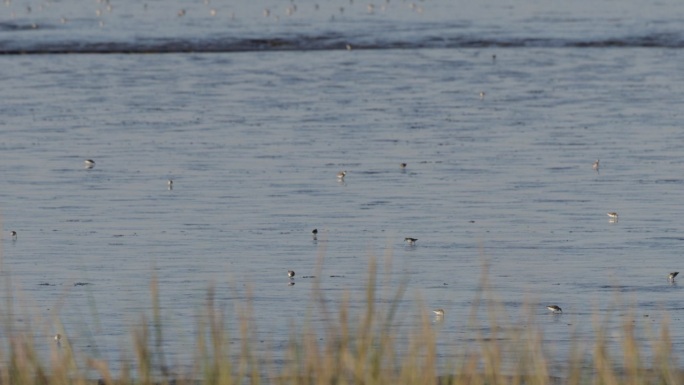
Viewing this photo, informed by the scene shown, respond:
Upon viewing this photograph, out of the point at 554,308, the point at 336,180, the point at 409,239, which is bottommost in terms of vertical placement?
the point at 554,308

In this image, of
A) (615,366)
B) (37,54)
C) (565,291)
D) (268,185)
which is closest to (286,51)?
(37,54)

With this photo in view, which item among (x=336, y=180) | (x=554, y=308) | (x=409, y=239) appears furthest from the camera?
(x=336, y=180)

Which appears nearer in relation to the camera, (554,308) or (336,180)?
(554,308)

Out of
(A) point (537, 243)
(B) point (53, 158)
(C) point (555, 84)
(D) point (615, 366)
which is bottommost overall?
(D) point (615, 366)

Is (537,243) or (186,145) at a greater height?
(186,145)

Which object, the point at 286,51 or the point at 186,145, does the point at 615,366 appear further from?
the point at 286,51

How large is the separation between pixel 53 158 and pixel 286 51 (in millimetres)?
17932

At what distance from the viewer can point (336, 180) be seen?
2055 cm

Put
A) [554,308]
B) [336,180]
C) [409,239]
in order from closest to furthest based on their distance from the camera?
[554,308]
[409,239]
[336,180]

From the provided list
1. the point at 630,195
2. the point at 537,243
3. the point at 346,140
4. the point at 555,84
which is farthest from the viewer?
the point at 555,84

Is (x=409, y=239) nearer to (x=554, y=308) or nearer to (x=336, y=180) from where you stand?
(x=554, y=308)

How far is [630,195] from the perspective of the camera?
1906 cm

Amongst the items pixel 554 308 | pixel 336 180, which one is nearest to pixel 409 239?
pixel 554 308

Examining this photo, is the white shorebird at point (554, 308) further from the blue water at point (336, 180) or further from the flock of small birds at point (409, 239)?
the blue water at point (336, 180)
